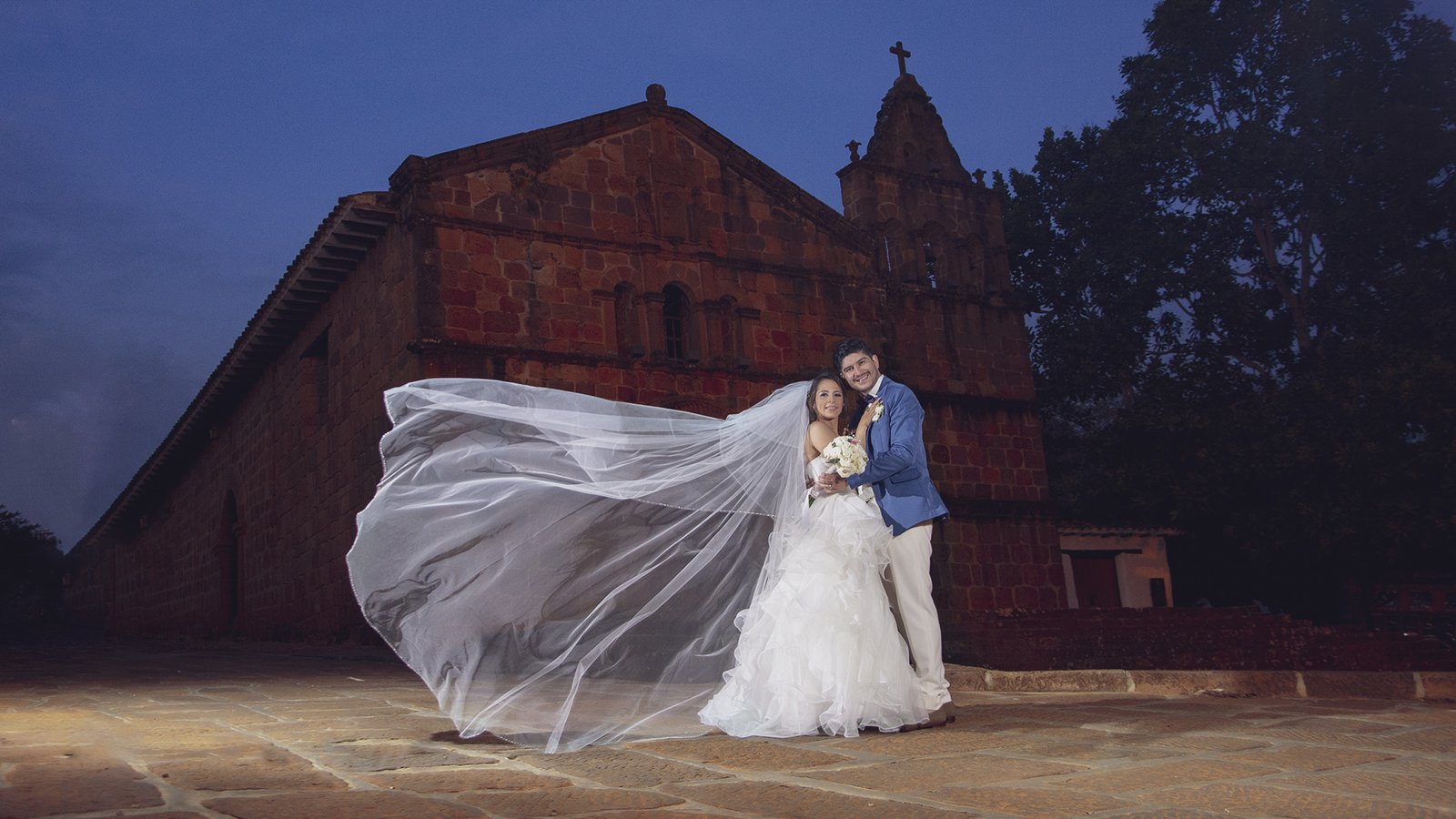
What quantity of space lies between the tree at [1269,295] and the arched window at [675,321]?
36.8 feet

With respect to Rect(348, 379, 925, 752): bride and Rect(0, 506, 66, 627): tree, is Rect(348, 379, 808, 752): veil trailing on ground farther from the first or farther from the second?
Rect(0, 506, 66, 627): tree

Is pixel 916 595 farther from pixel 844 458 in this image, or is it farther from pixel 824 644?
pixel 844 458

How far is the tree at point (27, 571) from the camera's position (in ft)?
134

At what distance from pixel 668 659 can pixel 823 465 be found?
3.72ft

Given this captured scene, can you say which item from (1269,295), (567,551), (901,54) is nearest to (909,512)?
(567,551)

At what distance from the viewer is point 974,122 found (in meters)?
170

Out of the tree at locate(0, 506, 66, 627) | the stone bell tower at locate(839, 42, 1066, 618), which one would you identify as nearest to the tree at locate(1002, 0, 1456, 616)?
the stone bell tower at locate(839, 42, 1066, 618)

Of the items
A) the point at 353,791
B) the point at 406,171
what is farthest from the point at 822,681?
the point at 406,171

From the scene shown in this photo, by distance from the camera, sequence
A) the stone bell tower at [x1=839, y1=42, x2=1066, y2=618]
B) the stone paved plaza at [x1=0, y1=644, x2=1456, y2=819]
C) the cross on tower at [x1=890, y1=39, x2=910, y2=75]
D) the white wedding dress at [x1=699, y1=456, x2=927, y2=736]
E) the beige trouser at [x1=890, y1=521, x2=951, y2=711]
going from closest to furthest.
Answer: the stone paved plaza at [x1=0, y1=644, x2=1456, y2=819]
the white wedding dress at [x1=699, y1=456, x2=927, y2=736]
the beige trouser at [x1=890, y1=521, x2=951, y2=711]
the stone bell tower at [x1=839, y1=42, x2=1066, y2=618]
the cross on tower at [x1=890, y1=39, x2=910, y2=75]

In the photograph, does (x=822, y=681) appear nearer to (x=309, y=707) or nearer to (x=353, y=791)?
(x=353, y=791)

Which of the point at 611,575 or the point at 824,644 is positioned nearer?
the point at 824,644

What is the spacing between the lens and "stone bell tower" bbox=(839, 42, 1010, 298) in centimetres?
1869

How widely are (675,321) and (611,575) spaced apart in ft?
36.0

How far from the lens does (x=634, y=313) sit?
1527 cm
